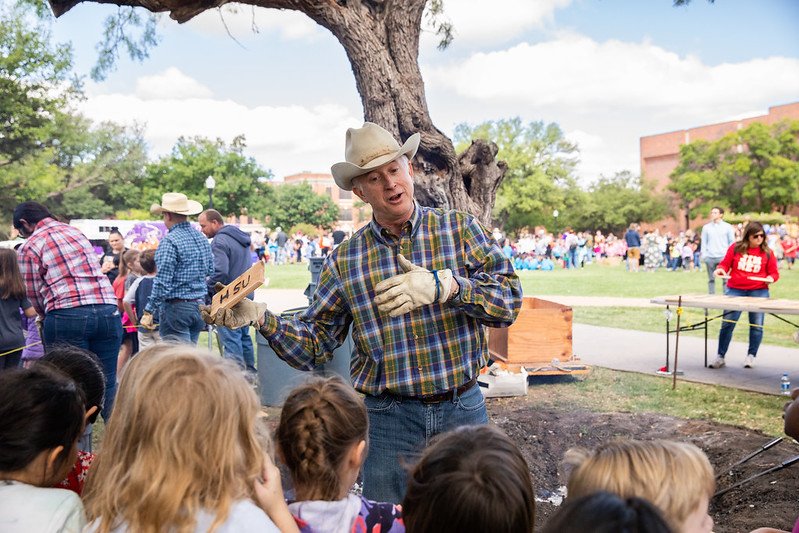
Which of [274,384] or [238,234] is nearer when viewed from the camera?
[274,384]

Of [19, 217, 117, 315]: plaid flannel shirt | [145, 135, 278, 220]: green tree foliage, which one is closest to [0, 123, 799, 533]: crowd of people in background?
[19, 217, 117, 315]: plaid flannel shirt

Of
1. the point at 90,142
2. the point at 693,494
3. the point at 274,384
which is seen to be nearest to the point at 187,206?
the point at 274,384

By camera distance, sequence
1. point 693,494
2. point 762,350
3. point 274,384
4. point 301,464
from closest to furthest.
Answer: point 693,494 < point 301,464 < point 274,384 < point 762,350

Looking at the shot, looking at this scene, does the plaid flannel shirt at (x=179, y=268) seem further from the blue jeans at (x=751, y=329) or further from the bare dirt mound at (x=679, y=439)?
the blue jeans at (x=751, y=329)

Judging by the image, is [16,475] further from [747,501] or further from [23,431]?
[747,501]

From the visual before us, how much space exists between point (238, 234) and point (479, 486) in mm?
5863

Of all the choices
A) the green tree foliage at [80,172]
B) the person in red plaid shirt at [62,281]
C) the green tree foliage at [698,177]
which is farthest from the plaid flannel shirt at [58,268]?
the green tree foliage at [698,177]

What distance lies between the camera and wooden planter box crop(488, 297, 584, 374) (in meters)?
6.84

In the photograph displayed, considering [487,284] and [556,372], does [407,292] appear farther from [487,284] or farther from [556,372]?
[556,372]

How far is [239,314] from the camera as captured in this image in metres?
2.48

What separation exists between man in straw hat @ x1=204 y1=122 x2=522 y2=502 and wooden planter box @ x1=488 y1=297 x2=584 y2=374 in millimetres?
4263

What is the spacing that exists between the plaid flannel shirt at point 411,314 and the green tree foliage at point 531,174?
58037mm

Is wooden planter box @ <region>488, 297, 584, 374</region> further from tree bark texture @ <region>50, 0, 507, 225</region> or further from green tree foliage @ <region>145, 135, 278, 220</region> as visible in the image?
green tree foliage @ <region>145, 135, 278, 220</region>

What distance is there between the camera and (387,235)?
2.70 m
